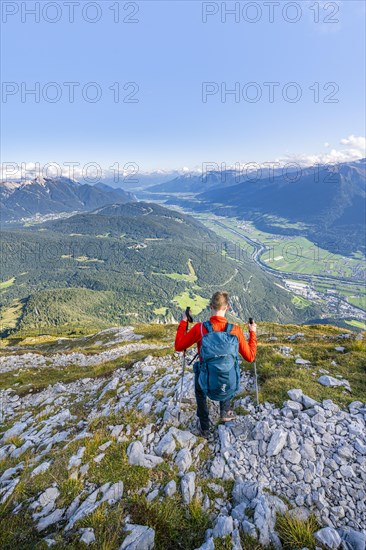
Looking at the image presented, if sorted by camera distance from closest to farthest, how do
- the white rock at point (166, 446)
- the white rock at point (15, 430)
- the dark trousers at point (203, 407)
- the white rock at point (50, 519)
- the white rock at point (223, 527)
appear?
the white rock at point (223, 527), the white rock at point (50, 519), the white rock at point (166, 446), the dark trousers at point (203, 407), the white rock at point (15, 430)

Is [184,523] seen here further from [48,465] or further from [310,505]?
[48,465]

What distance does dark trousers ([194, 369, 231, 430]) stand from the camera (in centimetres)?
761

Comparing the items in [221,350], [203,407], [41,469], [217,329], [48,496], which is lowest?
[41,469]

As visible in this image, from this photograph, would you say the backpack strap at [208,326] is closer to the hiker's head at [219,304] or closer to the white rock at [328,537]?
the hiker's head at [219,304]

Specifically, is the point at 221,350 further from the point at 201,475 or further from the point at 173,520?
the point at 173,520

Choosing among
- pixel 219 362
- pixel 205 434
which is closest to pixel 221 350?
pixel 219 362

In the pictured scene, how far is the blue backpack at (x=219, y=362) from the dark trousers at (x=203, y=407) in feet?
2.62

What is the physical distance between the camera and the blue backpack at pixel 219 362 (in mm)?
6512

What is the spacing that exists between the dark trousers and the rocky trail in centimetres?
38

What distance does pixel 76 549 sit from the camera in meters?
5.08

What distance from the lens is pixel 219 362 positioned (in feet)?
21.4

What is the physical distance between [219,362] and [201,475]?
2996mm

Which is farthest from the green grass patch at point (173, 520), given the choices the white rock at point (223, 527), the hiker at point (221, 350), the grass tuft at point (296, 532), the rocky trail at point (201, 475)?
the hiker at point (221, 350)

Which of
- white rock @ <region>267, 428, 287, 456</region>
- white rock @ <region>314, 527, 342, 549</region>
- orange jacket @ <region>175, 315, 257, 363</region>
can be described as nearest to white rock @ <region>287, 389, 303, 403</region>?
white rock @ <region>267, 428, 287, 456</region>
